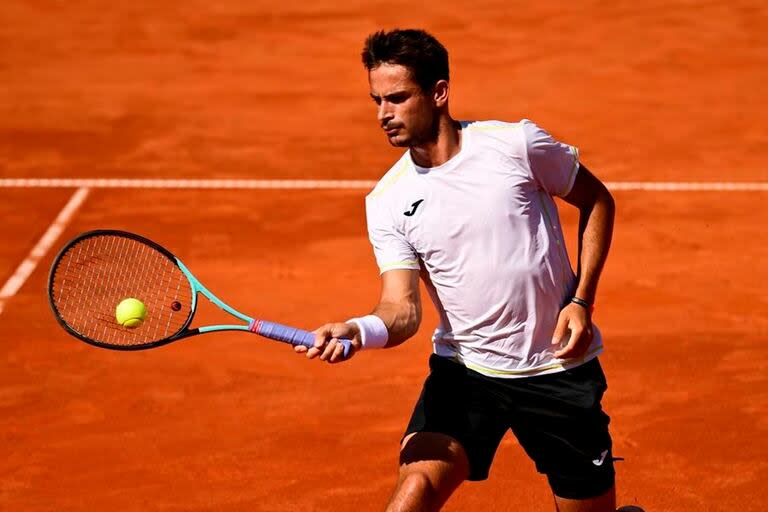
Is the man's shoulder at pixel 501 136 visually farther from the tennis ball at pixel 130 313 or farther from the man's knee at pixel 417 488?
the tennis ball at pixel 130 313

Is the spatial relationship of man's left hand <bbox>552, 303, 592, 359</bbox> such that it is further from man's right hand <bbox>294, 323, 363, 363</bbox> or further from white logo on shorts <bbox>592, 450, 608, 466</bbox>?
man's right hand <bbox>294, 323, 363, 363</bbox>

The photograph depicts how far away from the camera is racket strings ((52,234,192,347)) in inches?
261

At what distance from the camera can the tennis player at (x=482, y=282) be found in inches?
183

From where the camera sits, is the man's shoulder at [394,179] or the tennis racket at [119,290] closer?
the man's shoulder at [394,179]

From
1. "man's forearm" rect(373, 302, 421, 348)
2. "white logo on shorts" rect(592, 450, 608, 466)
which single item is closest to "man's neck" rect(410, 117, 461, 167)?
"man's forearm" rect(373, 302, 421, 348)

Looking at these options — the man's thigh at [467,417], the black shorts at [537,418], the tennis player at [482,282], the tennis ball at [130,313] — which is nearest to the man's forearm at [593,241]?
the tennis player at [482,282]

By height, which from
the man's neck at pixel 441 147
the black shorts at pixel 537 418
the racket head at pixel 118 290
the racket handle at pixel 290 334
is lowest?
the racket head at pixel 118 290

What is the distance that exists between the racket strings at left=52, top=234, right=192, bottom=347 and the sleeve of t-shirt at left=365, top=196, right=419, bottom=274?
1302 mm

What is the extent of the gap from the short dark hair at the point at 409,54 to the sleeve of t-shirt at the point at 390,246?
0.49m

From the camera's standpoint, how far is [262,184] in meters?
11.0

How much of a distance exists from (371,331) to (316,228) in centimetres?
553

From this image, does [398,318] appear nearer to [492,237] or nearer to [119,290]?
[492,237]

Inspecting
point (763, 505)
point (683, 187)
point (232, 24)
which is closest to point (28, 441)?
point (763, 505)

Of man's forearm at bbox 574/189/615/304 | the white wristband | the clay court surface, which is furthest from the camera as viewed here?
the clay court surface
